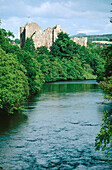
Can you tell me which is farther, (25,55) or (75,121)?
(25,55)

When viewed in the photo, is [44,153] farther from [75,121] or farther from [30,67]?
[30,67]

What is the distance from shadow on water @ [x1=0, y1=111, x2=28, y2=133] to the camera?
35241 millimetres

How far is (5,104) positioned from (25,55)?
79.9 ft

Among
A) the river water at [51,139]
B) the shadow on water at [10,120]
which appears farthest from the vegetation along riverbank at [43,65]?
the river water at [51,139]

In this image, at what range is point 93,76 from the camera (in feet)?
446

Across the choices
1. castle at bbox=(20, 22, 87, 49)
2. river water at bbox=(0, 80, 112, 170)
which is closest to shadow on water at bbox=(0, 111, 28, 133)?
river water at bbox=(0, 80, 112, 170)

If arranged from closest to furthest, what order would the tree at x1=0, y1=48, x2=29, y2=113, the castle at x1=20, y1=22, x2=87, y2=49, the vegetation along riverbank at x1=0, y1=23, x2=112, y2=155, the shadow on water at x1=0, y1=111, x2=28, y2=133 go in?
the shadow on water at x1=0, y1=111, x2=28, y2=133 < the tree at x1=0, y1=48, x2=29, y2=113 < the vegetation along riverbank at x1=0, y1=23, x2=112, y2=155 < the castle at x1=20, y1=22, x2=87, y2=49

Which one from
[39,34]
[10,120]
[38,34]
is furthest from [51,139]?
[39,34]

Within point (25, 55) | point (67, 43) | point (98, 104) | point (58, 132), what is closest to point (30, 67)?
point (25, 55)

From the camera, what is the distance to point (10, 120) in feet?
127

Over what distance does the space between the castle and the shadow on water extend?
97491 millimetres

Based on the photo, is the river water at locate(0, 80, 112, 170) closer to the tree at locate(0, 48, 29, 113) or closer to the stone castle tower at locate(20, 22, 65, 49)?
the tree at locate(0, 48, 29, 113)

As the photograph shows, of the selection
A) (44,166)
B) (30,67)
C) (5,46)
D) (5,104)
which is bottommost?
(44,166)

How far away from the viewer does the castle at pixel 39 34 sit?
138 meters
